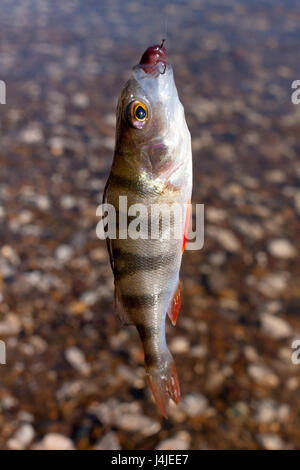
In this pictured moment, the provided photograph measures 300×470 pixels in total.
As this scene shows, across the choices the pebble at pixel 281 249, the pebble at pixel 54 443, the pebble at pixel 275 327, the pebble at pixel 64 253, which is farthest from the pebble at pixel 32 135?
the pebble at pixel 54 443

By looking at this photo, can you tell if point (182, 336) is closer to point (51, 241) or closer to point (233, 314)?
point (233, 314)

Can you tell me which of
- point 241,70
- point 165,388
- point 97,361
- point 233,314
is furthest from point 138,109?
point 241,70

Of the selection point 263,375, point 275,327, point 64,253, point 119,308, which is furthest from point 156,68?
point 64,253

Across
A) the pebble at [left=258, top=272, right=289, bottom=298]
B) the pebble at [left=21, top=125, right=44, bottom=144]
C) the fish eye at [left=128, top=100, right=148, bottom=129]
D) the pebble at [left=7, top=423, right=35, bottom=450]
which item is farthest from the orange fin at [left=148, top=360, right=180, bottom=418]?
the pebble at [left=21, top=125, right=44, bottom=144]

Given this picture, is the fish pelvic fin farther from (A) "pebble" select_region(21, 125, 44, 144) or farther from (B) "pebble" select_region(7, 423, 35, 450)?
(A) "pebble" select_region(21, 125, 44, 144)

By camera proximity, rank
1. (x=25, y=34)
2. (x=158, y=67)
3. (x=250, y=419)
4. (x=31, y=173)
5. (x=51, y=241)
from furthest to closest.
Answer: (x=25, y=34), (x=31, y=173), (x=51, y=241), (x=250, y=419), (x=158, y=67)

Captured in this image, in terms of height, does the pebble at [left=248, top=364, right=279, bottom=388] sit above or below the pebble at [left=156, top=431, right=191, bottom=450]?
above

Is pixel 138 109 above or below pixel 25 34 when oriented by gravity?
below

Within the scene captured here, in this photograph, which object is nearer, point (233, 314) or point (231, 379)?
point (231, 379)
